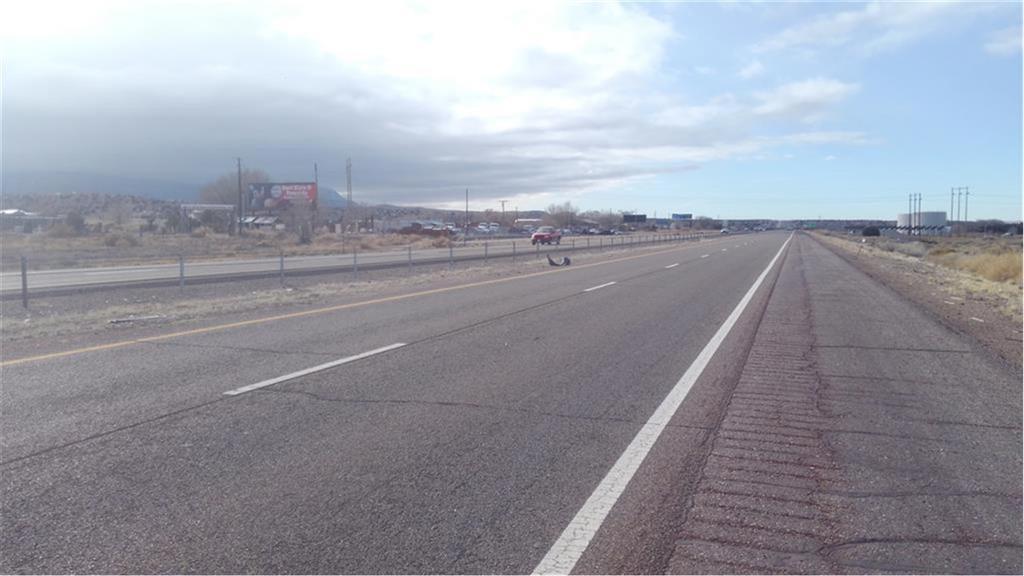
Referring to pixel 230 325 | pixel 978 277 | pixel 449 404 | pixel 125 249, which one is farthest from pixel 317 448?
pixel 125 249

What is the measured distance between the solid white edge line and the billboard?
104m

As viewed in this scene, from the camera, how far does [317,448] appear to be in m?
7.11

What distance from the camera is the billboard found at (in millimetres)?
109562

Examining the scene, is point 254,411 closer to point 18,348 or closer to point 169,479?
point 169,479

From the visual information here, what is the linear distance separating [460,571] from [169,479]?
2634mm

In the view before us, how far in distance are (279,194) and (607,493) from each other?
110 metres

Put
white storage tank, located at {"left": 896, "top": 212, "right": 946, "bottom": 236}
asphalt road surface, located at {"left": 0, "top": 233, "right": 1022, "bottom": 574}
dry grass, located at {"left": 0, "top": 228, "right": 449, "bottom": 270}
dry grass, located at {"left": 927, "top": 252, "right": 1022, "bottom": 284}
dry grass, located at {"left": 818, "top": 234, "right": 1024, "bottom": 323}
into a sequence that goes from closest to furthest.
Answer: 1. asphalt road surface, located at {"left": 0, "top": 233, "right": 1022, "bottom": 574}
2. dry grass, located at {"left": 818, "top": 234, "right": 1024, "bottom": 323}
3. dry grass, located at {"left": 0, "top": 228, "right": 449, "bottom": 270}
4. dry grass, located at {"left": 927, "top": 252, "right": 1022, "bottom": 284}
5. white storage tank, located at {"left": 896, "top": 212, "right": 946, "bottom": 236}

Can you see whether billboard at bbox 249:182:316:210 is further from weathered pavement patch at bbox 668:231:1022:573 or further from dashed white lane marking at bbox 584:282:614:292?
weathered pavement patch at bbox 668:231:1022:573

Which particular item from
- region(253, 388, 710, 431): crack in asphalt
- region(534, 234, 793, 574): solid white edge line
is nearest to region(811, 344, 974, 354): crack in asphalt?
region(534, 234, 793, 574): solid white edge line

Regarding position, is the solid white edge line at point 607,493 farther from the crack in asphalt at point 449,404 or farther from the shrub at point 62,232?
the shrub at point 62,232

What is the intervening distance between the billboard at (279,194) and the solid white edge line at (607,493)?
104 meters

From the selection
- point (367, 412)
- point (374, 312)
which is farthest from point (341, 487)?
point (374, 312)

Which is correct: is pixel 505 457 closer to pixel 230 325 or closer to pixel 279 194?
pixel 230 325

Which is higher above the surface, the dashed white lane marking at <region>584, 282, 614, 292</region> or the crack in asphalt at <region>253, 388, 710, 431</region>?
the crack in asphalt at <region>253, 388, 710, 431</region>
